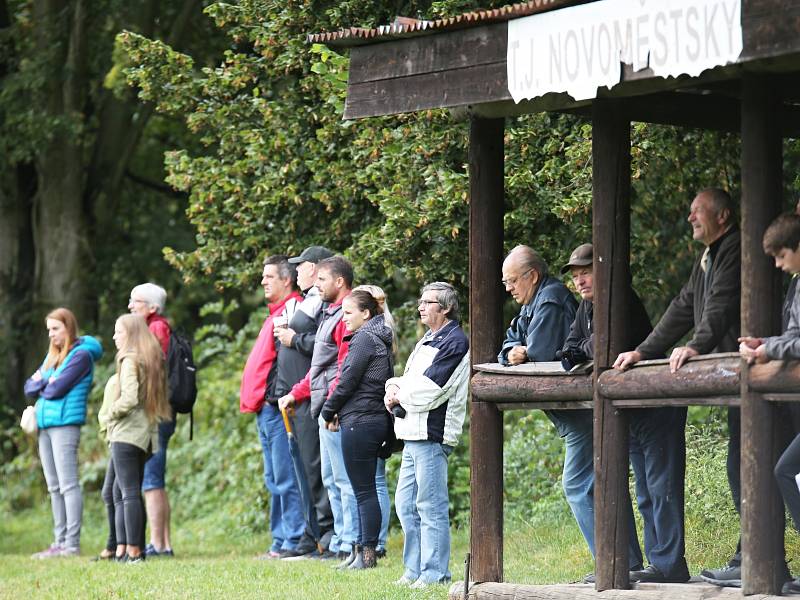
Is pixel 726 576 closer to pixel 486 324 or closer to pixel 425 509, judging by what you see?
pixel 486 324

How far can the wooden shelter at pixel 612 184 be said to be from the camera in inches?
257

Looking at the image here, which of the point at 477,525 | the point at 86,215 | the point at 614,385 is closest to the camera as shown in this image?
the point at 614,385

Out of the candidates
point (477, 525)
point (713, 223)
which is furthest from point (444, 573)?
point (713, 223)

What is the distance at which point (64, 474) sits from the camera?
1228 cm

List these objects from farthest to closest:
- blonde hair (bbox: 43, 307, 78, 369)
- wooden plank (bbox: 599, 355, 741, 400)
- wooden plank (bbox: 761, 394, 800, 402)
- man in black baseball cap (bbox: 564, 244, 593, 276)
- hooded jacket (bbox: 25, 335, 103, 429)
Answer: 1. blonde hair (bbox: 43, 307, 78, 369)
2. hooded jacket (bbox: 25, 335, 103, 429)
3. man in black baseball cap (bbox: 564, 244, 593, 276)
4. wooden plank (bbox: 599, 355, 741, 400)
5. wooden plank (bbox: 761, 394, 800, 402)

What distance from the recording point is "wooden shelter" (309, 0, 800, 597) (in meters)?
6.54

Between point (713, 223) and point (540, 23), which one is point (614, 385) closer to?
point (713, 223)

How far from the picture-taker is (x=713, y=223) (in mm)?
7102

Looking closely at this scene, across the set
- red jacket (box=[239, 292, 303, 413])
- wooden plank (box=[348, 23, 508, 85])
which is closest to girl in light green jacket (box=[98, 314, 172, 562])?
red jacket (box=[239, 292, 303, 413])

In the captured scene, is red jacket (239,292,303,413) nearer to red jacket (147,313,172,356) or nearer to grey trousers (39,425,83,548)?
red jacket (147,313,172,356)

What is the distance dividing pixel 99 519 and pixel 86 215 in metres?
4.39

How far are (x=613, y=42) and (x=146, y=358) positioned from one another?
5.60 metres

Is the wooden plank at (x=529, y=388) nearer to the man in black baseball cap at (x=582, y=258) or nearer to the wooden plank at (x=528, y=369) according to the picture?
the wooden plank at (x=528, y=369)

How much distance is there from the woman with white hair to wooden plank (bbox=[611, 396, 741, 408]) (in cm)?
525
